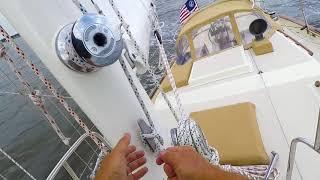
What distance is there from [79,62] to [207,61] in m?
4.54

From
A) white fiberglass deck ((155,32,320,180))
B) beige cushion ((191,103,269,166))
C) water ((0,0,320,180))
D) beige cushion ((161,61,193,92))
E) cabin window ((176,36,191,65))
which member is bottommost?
water ((0,0,320,180))

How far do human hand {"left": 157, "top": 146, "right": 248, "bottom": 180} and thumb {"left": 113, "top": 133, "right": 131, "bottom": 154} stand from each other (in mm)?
198

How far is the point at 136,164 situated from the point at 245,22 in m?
5.21

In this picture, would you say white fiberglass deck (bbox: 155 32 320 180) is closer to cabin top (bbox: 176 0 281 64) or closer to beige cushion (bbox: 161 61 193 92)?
beige cushion (bbox: 161 61 193 92)

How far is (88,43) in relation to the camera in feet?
5.21

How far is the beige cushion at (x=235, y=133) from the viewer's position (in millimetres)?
3174

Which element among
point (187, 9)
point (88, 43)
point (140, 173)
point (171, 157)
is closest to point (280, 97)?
point (140, 173)

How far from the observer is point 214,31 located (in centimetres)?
656

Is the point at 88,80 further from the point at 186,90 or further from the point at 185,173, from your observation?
the point at 186,90

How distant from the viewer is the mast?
1595mm

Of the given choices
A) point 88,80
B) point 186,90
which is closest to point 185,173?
point 88,80

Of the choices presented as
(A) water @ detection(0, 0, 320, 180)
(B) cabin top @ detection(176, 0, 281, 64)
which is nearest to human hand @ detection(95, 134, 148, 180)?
(B) cabin top @ detection(176, 0, 281, 64)

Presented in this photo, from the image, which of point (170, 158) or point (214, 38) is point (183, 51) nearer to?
point (214, 38)

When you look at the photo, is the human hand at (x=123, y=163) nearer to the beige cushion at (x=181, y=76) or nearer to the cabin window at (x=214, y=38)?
the beige cushion at (x=181, y=76)
